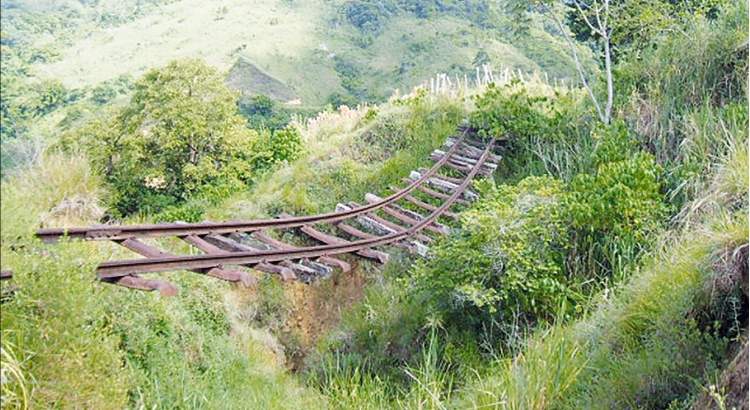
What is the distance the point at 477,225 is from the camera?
6.07 metres

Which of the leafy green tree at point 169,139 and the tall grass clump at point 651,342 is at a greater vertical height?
the tall grass clump at point 651,342

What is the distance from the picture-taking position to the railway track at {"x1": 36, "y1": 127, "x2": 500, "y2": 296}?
155 inches

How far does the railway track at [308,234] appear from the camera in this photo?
395cm

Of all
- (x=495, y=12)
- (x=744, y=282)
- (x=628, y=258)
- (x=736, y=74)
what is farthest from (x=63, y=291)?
(x=495, y=12)

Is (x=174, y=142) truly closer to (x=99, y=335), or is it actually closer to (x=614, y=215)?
(x=614, y=215)

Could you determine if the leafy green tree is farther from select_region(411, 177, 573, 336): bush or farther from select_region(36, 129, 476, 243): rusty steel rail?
select_region(411, 177, 573, 336): bush

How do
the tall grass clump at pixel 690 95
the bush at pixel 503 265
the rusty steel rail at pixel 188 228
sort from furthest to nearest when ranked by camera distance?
the tall grass clump at pixel 690 95, the bush at pixel 503 265, the rusty steel rail at pixel 188 228

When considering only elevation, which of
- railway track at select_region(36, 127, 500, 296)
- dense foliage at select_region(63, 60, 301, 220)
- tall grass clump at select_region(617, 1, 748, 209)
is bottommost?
dense foliage at select_region(63, 60, 301, 220)

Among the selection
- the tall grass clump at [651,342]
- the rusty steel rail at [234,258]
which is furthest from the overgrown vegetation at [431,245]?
the rusty steel rail at [234,258]

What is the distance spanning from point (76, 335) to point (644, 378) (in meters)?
3.02

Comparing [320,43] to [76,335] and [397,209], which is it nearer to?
[397,209]

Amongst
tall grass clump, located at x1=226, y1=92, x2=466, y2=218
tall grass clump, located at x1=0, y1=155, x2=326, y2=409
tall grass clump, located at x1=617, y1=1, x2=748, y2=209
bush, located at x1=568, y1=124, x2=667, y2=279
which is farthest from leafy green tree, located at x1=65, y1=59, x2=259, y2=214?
bush, located at x1=568, y1=124, x2=667, y2=279

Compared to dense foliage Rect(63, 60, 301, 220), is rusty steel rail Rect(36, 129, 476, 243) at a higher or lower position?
higher

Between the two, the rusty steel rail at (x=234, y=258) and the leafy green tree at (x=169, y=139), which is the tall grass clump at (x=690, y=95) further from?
the leafy green tree at (x=169, y=139)
